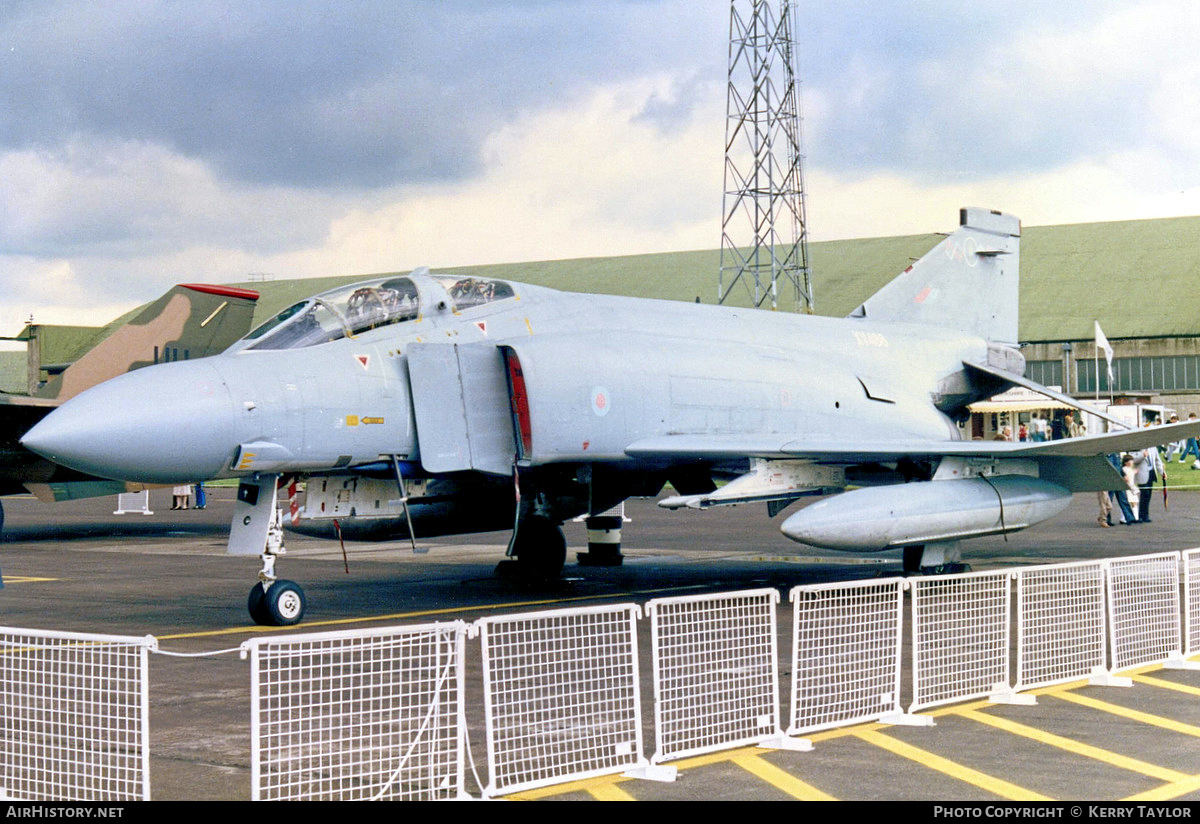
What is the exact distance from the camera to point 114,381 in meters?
11.0

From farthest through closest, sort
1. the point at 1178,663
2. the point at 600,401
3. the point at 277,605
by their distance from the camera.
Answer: the point at 600,401, the point at 277,605, the point at 1178,663

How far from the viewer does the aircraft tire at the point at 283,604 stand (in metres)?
11.4

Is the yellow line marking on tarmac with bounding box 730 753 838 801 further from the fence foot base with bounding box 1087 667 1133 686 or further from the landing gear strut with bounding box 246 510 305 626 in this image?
the landing gear strut with bounding box 246 510 305 626

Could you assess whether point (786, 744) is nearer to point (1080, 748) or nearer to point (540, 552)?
point (1080, 748)

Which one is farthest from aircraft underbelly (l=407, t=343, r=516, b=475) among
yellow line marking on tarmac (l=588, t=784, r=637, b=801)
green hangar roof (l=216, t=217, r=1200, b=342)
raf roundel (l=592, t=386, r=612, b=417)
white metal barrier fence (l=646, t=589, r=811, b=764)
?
green hangar roof (l=216, t=217, r=1200, b=342)

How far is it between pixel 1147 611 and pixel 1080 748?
→ 343 cm

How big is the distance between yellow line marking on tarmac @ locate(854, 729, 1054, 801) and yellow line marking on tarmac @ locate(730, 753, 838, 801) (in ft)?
2.34

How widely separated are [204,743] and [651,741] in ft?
8.01

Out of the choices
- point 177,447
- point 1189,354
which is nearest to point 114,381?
point 177,447

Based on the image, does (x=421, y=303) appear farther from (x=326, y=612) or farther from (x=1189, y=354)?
(x=1189, y=354)

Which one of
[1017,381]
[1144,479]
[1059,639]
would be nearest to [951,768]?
[1059,639]

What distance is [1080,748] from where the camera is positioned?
22.4ft

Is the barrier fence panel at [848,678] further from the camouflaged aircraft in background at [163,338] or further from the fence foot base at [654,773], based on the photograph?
the camouflaged aircraft in background at [163,338]

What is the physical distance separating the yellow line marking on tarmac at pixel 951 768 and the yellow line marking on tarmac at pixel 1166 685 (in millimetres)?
2538
